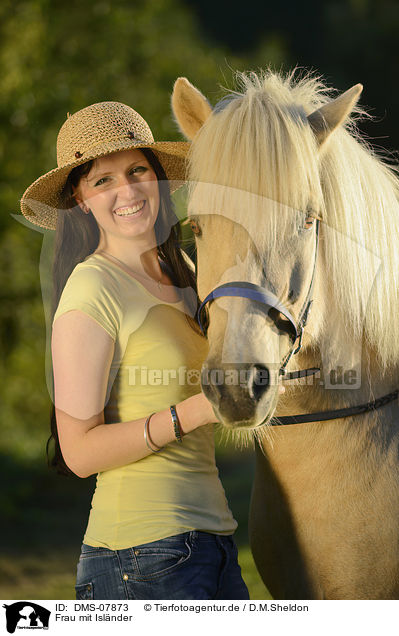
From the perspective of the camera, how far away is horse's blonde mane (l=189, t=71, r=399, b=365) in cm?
173

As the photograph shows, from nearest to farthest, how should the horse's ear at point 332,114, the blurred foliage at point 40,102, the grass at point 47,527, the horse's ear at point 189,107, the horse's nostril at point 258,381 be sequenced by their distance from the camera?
the horse's nostril at point 258,381 → the horse's ear at point 332,114 → the horse's ear at point 189,107 → the grass at point 47,527 → the blurred foliage at point 40,102

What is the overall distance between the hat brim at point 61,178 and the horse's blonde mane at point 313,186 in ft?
0.71

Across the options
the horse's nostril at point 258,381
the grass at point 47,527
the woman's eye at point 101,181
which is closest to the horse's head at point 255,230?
the horse's nostril at point 258,381

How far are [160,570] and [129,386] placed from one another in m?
0.53

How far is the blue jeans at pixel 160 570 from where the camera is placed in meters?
1.72

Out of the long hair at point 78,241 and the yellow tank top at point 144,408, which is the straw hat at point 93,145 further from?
the yellow tank top at point 144,408

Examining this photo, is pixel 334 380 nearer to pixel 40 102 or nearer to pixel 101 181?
pixel 101 181

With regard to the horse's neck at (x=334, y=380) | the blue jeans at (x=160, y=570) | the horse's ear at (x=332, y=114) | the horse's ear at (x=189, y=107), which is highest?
the horse's ear at (x=189, y=107)

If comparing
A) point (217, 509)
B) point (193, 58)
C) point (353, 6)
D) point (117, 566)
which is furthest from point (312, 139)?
point (353, 6)

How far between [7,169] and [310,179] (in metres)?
6.51

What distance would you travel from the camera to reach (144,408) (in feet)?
6.11

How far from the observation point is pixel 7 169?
7551 mm
